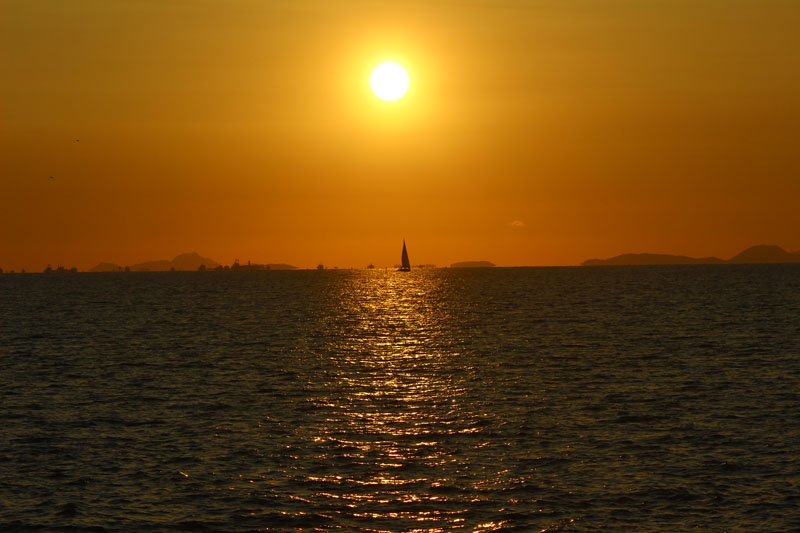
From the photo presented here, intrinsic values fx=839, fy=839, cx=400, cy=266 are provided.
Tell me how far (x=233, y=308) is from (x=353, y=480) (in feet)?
414

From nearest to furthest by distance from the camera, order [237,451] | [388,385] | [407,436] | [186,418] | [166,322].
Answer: [237,451] → [407,436] → [186,418] → [388,385] → [166,322]

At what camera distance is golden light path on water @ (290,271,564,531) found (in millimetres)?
30531

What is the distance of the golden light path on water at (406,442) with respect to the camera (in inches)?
1202

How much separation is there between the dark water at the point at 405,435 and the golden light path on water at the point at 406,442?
0.45 feet

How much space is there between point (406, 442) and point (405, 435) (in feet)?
5.44

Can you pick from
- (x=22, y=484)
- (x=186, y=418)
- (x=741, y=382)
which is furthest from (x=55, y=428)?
(x=741, y=382)

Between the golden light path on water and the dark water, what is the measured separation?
0.45ft

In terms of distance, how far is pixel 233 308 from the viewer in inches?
6181

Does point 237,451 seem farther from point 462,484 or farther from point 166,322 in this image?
point 166,322

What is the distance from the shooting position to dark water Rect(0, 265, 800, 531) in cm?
3041

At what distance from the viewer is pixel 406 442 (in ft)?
135

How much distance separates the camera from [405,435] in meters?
42.7

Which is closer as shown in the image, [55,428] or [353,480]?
[353,480]

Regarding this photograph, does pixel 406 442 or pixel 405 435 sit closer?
pixel 406 442
